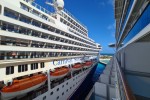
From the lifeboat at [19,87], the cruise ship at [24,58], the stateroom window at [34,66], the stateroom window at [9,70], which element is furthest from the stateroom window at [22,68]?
the lifeboat at [19,87]

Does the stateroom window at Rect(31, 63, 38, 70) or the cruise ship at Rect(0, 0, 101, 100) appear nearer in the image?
the cruise ship at Rect(0, 0, 101, 100)

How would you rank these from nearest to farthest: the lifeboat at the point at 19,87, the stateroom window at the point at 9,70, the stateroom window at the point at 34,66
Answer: the lifeboat at the point at 19,87
the stateroom window at the point at 9,70
the stateroom window at the point at 34,66

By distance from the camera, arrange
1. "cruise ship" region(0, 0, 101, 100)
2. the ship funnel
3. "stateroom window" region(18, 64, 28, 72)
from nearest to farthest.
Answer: "cruise ship" region(0, 0, 101, 100) < "stateroom window" region(18, 64, 28, 72) < the ship funnel

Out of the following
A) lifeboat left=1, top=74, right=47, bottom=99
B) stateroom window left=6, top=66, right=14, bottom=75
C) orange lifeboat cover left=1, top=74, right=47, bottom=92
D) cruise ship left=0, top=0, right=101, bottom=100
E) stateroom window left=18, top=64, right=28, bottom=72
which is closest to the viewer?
lifeboat left=1, top=74, right=47, bottom=99

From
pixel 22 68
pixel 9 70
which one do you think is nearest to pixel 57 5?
pixel 22 68

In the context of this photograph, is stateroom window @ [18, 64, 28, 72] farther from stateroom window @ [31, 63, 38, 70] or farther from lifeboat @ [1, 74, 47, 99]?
lifeboat @ [1, 74, 47, 99]

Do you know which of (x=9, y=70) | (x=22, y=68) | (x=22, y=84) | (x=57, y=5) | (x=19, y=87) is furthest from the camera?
(x=57, y=5)

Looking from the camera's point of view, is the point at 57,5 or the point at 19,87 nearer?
the point at 19,87

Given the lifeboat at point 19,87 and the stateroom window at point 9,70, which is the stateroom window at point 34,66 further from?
the stateroom window at point 9,70

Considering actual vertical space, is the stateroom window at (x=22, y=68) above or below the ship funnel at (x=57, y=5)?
below

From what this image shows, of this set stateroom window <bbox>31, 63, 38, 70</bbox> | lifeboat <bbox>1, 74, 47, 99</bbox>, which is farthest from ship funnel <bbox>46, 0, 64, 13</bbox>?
lifeboat <bbox>1, 74, 47, 99</bbox>

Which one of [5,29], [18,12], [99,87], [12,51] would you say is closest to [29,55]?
[12,51]

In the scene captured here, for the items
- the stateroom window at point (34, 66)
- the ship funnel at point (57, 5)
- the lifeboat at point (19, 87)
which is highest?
the ship funnel at point (57, 5)

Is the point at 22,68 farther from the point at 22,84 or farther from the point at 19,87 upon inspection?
the point at 19,87
